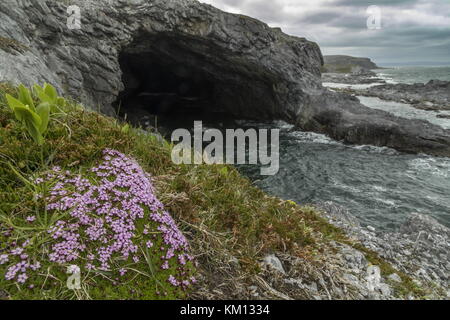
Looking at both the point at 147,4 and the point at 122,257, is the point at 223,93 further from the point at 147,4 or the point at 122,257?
the point at 122,257

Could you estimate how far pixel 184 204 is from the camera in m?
4.30

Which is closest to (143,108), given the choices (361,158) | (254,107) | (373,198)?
(254,107)

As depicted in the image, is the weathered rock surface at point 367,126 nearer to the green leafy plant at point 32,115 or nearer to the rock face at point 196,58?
the rock face at point 196,58

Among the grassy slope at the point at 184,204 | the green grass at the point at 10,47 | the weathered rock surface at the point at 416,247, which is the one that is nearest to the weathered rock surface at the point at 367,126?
the weathered rock surface at the point at 416,247

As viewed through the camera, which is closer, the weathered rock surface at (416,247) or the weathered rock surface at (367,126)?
the weathered rock surface at (416,247)

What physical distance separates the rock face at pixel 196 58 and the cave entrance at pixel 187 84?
0.48 ft

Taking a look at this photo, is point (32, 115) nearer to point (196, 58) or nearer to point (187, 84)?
point (196, 58)

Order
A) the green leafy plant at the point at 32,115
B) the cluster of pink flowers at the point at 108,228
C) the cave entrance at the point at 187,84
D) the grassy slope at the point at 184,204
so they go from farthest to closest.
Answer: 1. the cave entrance at the point at 187,84
2. the green leafy plant at the point at 32,115
3. the grassy slope at the point at 184,204
4. the cluster of pink flowers at the point at 108,228

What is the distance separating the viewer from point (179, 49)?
94.6 feet

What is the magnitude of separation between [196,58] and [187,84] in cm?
1471

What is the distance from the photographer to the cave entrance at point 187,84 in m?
27.8

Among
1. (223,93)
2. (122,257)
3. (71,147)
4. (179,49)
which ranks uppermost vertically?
(179,49)

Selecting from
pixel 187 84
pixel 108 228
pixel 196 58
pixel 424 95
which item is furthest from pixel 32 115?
pixel 424 95
